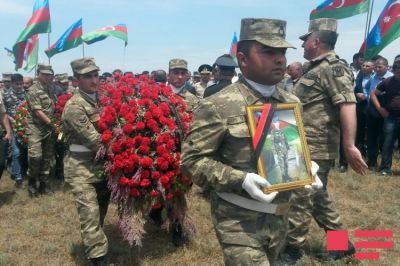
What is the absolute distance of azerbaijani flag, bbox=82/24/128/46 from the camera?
39.7 ft

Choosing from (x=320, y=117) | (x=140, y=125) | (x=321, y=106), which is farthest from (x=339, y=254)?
(x=140, y=125)

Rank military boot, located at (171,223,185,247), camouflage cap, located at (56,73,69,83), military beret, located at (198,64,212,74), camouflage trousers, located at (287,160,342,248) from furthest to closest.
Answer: camouflage cap, located at (56,73,69,83), military beret, located at (198,64,212,74), military boot, located at (171,223,185,247), camouflage trousers, located at (287,160,342,248)

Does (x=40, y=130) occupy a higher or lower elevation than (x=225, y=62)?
lower

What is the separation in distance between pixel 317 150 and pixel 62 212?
430 centimetres

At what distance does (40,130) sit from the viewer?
26.0 ft

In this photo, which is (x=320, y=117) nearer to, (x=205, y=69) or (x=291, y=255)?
(x=291, y=255)

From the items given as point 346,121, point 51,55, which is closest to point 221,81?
point 346,121

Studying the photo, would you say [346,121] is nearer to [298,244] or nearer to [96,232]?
[298,244]

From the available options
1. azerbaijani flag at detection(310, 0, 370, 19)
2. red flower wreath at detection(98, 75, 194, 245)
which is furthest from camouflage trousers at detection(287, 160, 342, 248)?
azerbaijani flag at detection(310, 0, 370, 19)

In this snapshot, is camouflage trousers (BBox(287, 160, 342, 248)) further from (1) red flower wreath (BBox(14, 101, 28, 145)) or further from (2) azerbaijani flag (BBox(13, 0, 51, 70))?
(2) azerbaijani flag (BBox(13, 0, 51, 70))

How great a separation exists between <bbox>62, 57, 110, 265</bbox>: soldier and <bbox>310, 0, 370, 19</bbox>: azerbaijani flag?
718cm

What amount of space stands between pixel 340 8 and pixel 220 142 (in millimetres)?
8687

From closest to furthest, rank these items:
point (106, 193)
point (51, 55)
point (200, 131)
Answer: point (200, 131), point (106, 193), point (51, 55)

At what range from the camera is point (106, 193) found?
4906 millimetres
